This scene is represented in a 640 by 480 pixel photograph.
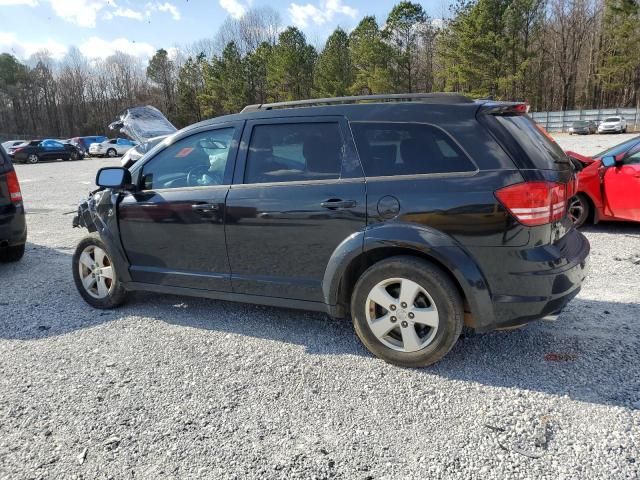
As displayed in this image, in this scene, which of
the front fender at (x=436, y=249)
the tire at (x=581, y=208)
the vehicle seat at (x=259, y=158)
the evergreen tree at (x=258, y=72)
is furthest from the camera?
the evergreen tree at (x=258, y=72)

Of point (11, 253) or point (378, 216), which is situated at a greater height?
point (378, 216)

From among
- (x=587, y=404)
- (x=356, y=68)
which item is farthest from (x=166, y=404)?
(x=356, y=68)

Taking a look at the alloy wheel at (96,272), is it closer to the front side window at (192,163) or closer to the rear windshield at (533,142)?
the front side window at (192,163)

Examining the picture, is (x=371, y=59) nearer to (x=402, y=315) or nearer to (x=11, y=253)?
(x=11, y=253)

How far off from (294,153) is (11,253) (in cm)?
501

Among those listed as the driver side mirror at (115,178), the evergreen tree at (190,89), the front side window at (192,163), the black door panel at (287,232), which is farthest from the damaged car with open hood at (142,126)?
the evergreen tree at (190,89)

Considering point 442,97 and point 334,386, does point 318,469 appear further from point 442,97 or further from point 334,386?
point 442,97

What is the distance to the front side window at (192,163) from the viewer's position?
3.88 meters

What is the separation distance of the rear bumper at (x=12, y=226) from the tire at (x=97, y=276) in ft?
6.25

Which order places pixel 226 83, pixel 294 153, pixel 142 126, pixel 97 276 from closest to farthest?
pixel 294 153 < pixel 97 276 < pixel 142 126 < pixel 226 83

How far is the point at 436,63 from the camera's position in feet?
178

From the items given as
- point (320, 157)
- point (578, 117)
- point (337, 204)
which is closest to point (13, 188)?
point (320, 157)

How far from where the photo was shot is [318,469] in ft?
7.79

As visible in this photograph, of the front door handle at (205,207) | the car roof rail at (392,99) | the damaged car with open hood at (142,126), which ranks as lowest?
the front door handle at (205,207)
